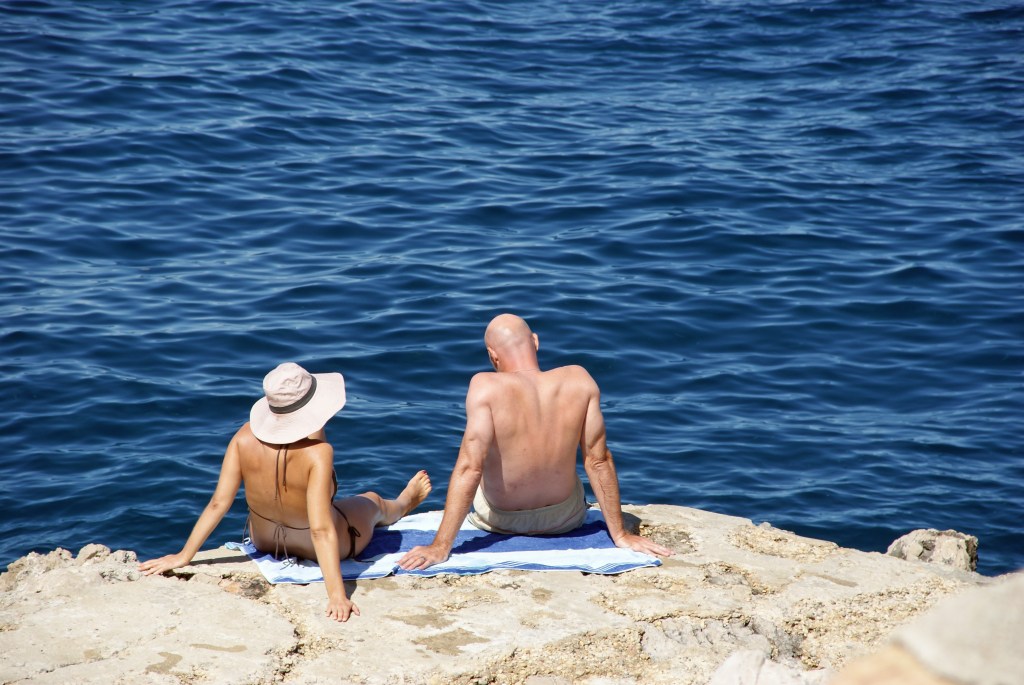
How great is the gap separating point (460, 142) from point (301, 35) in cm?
506

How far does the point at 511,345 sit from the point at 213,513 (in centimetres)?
166

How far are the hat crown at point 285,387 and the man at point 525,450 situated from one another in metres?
0.81

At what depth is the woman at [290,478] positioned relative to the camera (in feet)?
16.9

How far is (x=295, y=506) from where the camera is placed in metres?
5.37

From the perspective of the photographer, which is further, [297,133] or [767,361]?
[297,133]

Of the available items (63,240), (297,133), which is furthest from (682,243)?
(63,240)

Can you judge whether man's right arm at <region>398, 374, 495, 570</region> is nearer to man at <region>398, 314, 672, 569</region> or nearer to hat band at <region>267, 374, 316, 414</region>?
man at <region>398, 314, 672, 569</region>

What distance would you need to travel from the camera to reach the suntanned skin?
5102 mm

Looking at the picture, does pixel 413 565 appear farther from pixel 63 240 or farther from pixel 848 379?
pixel 63 240

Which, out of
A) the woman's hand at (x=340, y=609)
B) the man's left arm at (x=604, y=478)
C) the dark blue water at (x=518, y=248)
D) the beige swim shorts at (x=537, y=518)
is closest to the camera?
the woman's hand at (x=340, y=609)

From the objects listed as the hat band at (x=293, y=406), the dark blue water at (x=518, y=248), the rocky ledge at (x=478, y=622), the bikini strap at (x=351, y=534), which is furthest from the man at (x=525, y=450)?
the dark blue water at (x=518, y=248)

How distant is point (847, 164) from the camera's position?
14609 millimetres

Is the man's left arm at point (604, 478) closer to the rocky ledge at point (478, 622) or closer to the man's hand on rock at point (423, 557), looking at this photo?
the rocky ledge at point (478, 622)

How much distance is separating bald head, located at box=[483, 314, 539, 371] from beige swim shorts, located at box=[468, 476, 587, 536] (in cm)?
74
